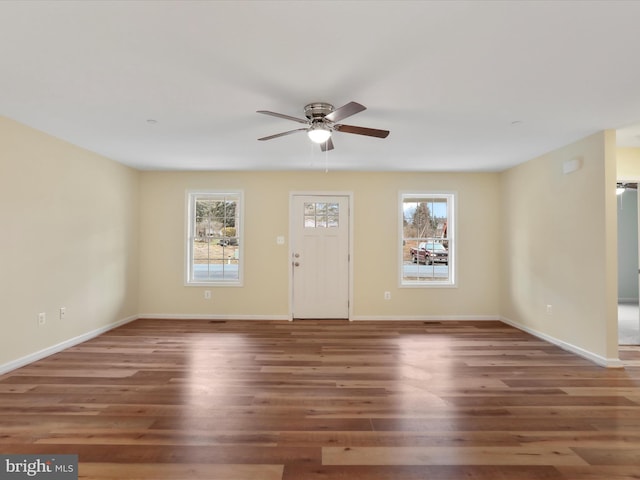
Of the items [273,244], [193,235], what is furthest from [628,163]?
[193,235]

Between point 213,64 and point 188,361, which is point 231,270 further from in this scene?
point 213,64

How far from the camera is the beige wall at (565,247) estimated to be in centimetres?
352

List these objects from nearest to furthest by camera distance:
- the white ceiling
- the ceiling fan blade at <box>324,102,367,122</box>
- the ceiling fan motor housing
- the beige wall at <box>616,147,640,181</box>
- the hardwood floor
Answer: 1. the white ceiling
2. the hardwood floor
3. the ceiling fan blade at <box>324,102,367,122</box>
4. the ceiling fan motor housing
5. the beige wall at <box>616,147,640,181</box>

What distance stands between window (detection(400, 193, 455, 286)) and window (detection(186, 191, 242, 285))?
282cm

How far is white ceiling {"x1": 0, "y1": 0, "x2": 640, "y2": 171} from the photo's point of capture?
1.78 metres

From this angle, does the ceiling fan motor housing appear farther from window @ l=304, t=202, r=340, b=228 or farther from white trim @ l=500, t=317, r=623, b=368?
white trim @ l=500, t=317, r=623, b=368

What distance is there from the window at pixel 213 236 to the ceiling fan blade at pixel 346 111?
10.9 ft

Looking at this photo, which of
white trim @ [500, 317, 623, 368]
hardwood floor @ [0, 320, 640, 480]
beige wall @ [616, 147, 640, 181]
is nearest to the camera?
hardwood floor @ [0, 320, 640, 480]

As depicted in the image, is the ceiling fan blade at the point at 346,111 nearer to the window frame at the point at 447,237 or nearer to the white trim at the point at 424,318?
the window frame at the point at 447,237

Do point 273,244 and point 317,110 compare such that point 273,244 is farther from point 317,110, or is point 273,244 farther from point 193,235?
point 317,110

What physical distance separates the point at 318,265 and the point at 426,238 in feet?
6.09

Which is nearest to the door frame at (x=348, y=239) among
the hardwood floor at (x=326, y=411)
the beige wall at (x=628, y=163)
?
the hardwood floor at (x=326, y=411)

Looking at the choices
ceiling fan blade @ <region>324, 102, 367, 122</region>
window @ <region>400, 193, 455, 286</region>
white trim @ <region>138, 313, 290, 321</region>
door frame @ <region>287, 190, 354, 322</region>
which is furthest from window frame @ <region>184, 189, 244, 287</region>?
ceiling fan blade @ <region>324, 102, 367, 122</region>

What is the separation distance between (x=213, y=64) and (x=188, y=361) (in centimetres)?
287
